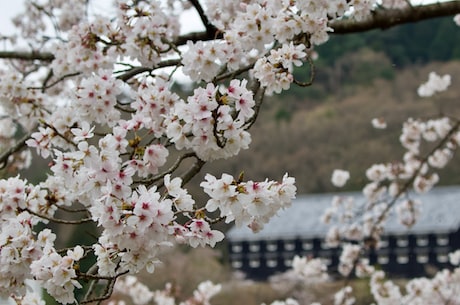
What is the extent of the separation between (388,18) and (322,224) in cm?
1462

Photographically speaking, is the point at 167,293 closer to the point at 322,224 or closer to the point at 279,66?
the point at 279,66

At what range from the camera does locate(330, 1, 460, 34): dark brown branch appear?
249cm

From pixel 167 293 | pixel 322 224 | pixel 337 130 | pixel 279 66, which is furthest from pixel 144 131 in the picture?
pixel 337 130

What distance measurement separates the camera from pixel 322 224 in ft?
55.5

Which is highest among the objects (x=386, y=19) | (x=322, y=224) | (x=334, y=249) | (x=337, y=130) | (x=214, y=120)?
(x=337, y=130)

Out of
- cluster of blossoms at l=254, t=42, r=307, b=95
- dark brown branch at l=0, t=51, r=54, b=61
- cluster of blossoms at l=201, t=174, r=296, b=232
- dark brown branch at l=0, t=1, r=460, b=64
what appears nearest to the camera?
cluster of blossoms at l=201, t=174, r=296, b=232

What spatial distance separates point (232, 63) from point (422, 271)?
1468 cm

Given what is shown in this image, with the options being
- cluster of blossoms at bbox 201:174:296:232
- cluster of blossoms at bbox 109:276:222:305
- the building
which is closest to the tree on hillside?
cluster of blossoms at bbox 201:174:296:232

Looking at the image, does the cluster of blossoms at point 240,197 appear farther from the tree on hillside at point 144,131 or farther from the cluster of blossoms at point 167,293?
the cluster of blossoms at point 167,293

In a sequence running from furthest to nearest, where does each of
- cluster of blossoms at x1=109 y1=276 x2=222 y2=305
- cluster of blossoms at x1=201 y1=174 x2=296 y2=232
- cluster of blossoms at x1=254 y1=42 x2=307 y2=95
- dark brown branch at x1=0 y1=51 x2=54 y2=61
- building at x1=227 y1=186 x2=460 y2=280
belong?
building at x1=227 y1=186 x2=460 y2=280, cluster of blossoms at x1=109 y1=276 x2=222 y2=305, dark brown branch at x1=0 y1=51 x2=54 y2=61, cluster of blossoms at x1=254 y1=42 x2=307 y2=95, cluster of blossoms at x1=201 y1=174 x2=296 y2=232

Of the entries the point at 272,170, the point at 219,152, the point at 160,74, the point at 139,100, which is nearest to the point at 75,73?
the point at 160,74

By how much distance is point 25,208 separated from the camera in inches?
65.4

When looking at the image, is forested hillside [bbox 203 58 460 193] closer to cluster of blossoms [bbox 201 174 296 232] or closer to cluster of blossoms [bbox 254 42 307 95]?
cluster of blossoms [bbox 254 42 307 95]

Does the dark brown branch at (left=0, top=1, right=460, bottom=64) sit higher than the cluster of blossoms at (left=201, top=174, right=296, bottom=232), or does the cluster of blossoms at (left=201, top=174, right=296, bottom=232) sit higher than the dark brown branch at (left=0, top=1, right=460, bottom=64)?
→ the dark brown branch at (left=0, top=1, right=460, bottom=64)
